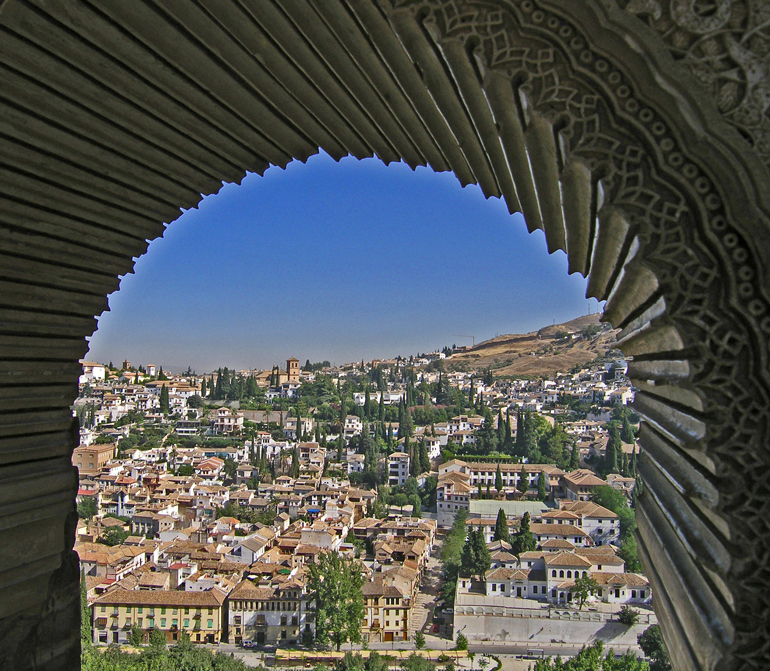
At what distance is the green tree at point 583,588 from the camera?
1627 cm

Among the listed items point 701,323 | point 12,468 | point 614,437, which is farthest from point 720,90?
point 614,437

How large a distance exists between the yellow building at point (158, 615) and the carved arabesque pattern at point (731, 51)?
52.7ft

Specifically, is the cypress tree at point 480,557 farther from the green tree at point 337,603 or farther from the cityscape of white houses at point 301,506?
the green tree at point 337,603

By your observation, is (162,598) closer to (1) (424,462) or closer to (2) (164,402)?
(1) (424,462)

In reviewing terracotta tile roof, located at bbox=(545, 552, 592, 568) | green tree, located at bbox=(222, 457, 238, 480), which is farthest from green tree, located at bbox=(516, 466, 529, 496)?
green tree, located at bbox=(222, 457, 238, 480)

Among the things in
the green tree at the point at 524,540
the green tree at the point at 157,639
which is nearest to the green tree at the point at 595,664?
the green tree at the point at 524,540

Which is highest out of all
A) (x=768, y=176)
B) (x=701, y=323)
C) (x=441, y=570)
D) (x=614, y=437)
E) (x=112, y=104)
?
(x=112, y=104)

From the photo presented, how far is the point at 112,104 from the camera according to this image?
1.14 m

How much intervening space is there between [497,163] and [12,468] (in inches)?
46.0

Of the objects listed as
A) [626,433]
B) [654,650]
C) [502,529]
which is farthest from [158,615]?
[626,433]

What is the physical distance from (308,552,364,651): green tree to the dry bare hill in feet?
97.7

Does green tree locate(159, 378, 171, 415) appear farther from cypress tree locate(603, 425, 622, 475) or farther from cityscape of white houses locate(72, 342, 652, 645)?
cypress tree locate(603, 425, 622, 475)

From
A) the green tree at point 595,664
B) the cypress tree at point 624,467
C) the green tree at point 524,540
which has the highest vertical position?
the cypress tree at point 624,467

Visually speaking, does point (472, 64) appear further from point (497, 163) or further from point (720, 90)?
point (497, 163)
